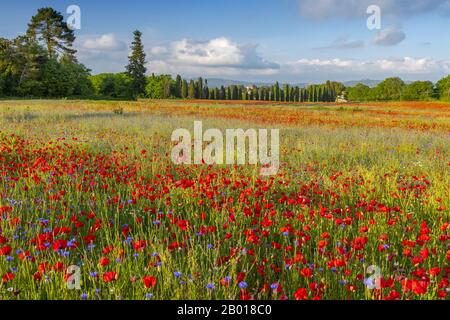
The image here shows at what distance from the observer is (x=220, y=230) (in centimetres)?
373

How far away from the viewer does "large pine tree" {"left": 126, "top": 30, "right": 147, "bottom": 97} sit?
73.9 m

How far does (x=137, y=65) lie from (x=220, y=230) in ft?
248

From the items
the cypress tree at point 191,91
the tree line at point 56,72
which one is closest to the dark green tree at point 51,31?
the tree line at point 56,72

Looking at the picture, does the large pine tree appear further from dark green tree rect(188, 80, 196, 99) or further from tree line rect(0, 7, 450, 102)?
dark green tree rect(188, 80, 196, 99)

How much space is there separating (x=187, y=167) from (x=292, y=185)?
1.93 meters

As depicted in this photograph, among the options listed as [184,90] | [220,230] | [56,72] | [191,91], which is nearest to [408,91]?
[191,91]

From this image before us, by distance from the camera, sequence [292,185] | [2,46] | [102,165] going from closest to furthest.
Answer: [292,185] < [102,165] < [2,46]

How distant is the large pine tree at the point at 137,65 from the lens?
7388 cm

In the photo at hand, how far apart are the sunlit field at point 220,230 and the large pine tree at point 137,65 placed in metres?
67.9

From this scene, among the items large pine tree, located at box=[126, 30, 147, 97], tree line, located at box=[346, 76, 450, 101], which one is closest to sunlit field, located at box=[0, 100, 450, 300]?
large pine tree, located at box=[126, 30, 147, 97]
